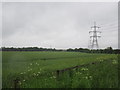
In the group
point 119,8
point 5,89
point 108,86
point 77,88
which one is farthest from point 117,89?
point 119,8

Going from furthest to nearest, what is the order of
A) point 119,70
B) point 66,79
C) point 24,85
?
point 119,70 < point 66,79 < point 24,85

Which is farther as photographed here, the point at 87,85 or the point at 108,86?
the point at 108,86

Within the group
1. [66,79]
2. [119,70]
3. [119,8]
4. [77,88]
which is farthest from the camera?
[119,8]

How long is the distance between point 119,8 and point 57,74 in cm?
475

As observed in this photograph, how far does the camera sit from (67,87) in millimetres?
4957

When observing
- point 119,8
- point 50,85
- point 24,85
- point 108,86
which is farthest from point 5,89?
point 119,8

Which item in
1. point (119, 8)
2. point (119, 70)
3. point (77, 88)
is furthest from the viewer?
point (119, 8)

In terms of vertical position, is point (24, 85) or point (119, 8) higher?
point (119, 8)

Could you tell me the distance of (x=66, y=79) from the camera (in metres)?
5.95

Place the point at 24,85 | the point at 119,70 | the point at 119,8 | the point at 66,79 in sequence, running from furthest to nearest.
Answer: the point at 119,8
the point at 119,70
the point at 66,79
the point at 24,85

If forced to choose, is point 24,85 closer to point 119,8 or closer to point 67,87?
point 67,87

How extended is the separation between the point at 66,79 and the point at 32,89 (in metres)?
1.48

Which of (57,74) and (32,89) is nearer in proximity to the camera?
(32,89)

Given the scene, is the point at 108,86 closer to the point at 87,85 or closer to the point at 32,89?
the point at 87,85
